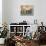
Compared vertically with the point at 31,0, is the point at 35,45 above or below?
below

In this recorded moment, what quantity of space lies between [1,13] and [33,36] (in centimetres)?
254

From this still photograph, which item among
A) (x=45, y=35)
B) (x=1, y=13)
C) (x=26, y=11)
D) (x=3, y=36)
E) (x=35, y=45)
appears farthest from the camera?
(x=26, y=11)

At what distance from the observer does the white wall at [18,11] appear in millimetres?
6621

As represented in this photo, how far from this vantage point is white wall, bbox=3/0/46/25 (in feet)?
21.7

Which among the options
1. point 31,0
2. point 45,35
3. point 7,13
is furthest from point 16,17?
point 45,35

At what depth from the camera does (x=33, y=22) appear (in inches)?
262

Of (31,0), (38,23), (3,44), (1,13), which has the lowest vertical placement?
(3,44)

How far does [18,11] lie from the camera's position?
667cm

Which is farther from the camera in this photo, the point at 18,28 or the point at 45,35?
the point at 18,28

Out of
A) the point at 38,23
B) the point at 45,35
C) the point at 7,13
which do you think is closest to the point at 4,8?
the point at 7,13

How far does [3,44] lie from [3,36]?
0.23 m

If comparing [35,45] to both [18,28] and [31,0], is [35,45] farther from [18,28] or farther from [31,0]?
[31,0]

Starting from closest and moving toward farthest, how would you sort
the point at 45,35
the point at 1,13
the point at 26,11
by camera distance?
1. the point at 45,35
2. the point at 1,13
3. the point at 26,11

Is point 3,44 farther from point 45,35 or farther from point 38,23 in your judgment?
point 38,23
